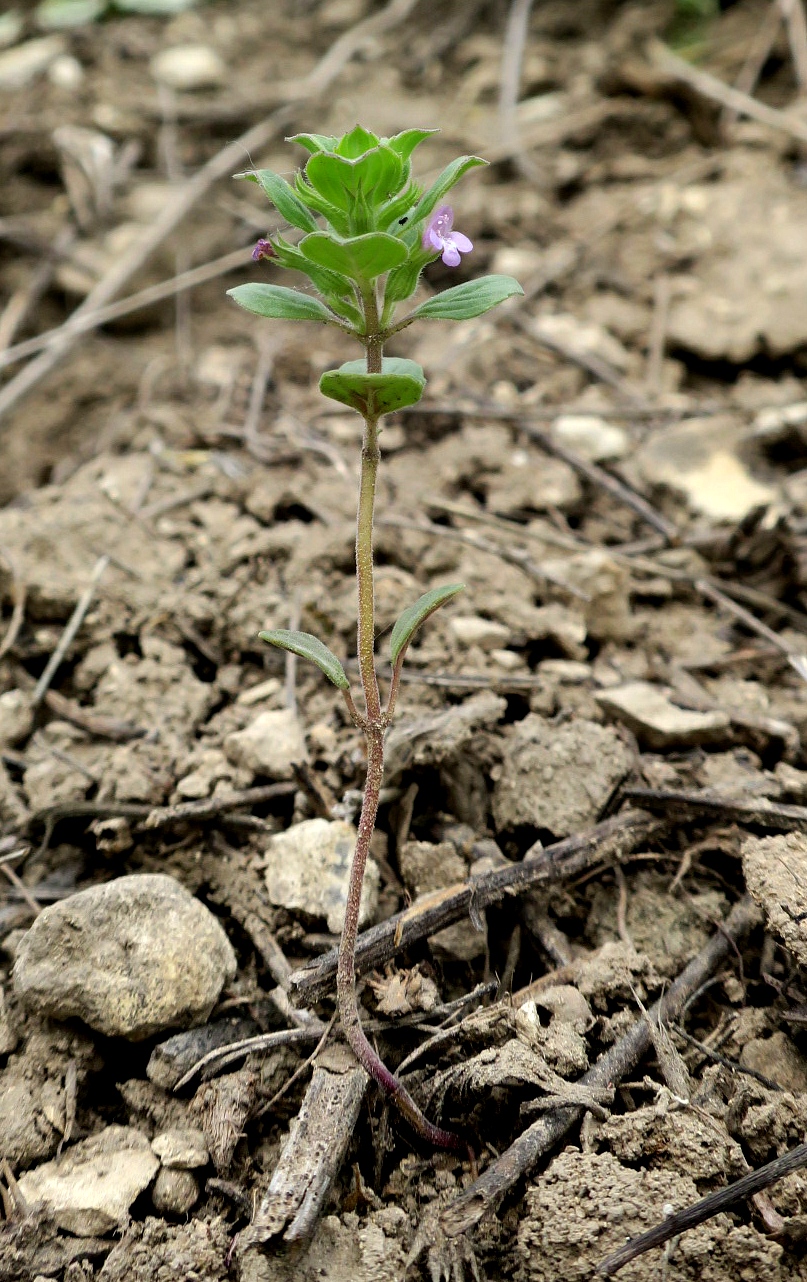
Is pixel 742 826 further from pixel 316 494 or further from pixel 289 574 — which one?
pixel 316 494

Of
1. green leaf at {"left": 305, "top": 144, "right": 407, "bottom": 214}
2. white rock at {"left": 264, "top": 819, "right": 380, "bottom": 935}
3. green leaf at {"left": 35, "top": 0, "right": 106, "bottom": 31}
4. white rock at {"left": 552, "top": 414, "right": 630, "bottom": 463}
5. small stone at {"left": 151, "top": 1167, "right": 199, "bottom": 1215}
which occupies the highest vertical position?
green leaf at {"left": 35, "top": 0, "right": 106, "bottom": 31}

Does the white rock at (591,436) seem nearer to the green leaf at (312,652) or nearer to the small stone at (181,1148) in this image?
the green leaf at (312,652)

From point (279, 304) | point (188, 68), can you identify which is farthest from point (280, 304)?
point (188, 68)

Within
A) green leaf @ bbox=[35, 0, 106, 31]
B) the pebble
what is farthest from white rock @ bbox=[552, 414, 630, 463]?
green leaf @ bbox=[35, 0, 106, 31]

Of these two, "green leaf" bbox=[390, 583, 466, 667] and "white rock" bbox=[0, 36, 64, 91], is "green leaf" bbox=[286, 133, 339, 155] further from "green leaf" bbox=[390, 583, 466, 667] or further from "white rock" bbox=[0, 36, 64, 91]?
"white rock" bbox=[0, 36, 64, 91]

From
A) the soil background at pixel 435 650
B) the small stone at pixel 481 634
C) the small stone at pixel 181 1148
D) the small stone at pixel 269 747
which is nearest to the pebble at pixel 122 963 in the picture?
the soil background at pixel 435 650

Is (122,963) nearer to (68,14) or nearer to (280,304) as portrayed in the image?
(280,304)

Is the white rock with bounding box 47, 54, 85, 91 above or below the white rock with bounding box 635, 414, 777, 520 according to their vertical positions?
above
